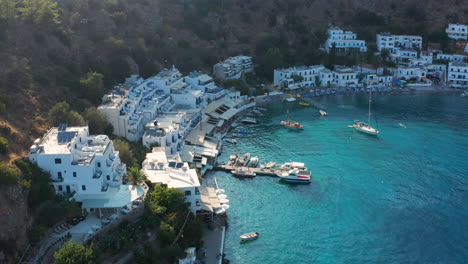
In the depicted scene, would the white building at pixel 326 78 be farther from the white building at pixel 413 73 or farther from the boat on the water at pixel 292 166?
the boat on the water at pixel 292 166

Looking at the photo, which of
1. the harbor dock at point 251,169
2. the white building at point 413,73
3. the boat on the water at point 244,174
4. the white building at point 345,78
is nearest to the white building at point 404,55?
the white building at point 413,73

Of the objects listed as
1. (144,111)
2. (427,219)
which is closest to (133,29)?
(144,111)

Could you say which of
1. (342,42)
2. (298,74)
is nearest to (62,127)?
(298,74)

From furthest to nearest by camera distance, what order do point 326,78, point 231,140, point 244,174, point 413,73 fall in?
point 413,73 < point 326,78 < point 231,140 < point 244,174

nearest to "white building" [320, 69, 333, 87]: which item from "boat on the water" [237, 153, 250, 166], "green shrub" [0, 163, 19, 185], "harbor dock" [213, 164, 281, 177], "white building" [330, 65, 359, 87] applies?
"white building" [330, 65, 359, 87]

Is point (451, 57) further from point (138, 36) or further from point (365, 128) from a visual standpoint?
point (138, 36)
